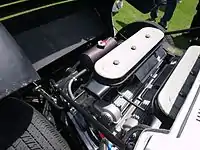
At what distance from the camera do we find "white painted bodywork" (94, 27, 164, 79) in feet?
6.09

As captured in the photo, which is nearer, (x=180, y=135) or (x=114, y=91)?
(x=180, y=135)

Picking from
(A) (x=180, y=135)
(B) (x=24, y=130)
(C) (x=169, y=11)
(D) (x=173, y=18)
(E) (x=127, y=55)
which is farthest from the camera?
(D) (x=173, y=18)

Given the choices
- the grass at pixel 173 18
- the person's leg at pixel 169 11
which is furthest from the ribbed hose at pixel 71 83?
the person's leg at pixel 169 11

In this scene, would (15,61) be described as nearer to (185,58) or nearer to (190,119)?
(190,119)

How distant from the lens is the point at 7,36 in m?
1.65

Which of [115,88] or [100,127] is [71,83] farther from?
[100,127]

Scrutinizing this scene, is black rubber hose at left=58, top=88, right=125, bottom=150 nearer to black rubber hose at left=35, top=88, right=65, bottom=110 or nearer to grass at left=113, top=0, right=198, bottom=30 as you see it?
black rubber hose at left=35, top=88, right=65, bottom=110

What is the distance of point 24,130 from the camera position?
1.78m

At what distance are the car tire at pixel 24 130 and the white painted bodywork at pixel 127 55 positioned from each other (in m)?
0.42

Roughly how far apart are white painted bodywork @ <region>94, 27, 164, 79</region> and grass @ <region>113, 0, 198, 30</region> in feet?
6.40

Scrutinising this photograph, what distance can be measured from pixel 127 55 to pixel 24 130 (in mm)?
715

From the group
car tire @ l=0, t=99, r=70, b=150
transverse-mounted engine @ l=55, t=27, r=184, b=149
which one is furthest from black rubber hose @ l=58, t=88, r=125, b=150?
car tire @ l=0, t=99, r=70, b=150

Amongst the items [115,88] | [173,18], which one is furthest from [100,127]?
[173,18]

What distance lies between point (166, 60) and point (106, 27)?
0.54 m
